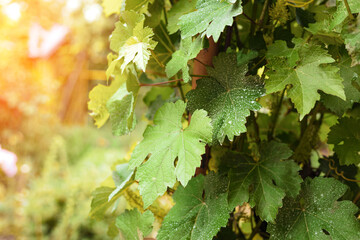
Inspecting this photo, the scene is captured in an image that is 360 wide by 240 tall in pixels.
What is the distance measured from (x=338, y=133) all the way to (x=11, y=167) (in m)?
1.58

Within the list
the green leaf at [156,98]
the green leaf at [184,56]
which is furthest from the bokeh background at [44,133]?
the green leaf at [184,56]

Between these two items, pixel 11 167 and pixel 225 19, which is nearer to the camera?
pixel 225 19

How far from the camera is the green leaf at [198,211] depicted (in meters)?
0.46

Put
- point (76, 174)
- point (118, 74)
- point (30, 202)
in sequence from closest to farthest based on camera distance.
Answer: point (118, 74) → point (30, 202) → point (76, 174)

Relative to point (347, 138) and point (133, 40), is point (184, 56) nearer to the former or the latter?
point (133, 40)

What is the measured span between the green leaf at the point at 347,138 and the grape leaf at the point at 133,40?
32 cm

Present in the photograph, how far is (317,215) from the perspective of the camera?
0.47 metres

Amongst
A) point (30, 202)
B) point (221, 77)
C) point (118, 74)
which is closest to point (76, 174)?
point (30, 202)

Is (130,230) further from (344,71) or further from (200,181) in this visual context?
(344,71)

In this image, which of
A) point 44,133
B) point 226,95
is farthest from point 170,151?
point 44,133

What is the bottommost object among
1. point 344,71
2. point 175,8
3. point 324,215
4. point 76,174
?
point 76,174

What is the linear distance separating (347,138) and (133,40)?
365 mm

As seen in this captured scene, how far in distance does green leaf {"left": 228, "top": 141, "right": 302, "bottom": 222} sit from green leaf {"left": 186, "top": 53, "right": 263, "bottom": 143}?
4.1 inches

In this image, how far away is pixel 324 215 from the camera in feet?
1.55
